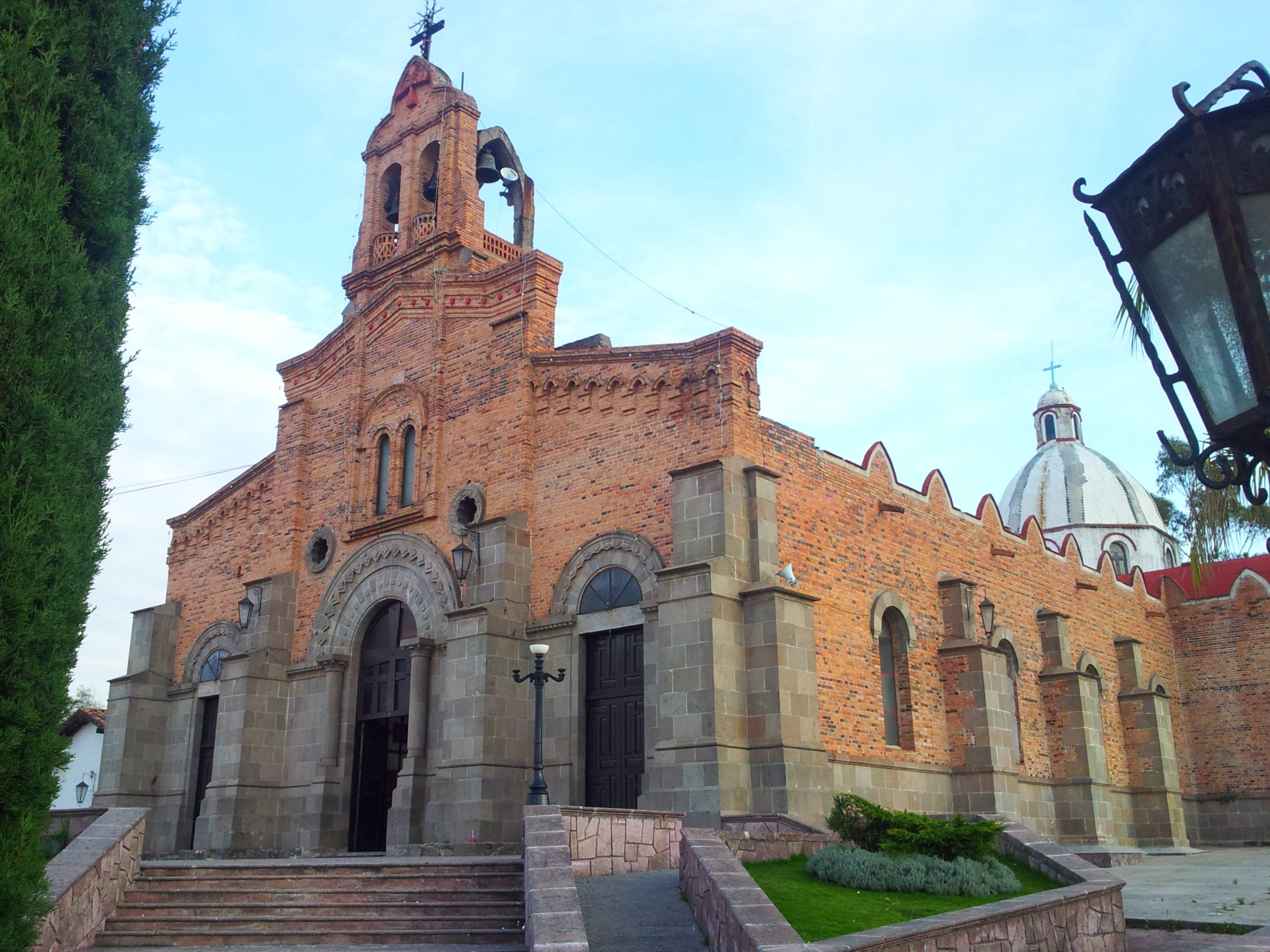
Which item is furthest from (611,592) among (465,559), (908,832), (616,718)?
(908,832)

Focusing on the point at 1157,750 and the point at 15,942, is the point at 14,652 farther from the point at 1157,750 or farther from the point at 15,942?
the point at 1157,750

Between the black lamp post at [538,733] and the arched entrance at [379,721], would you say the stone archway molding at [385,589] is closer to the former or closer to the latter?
the arched entrance at [379,721]

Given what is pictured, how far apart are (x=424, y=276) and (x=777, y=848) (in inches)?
561

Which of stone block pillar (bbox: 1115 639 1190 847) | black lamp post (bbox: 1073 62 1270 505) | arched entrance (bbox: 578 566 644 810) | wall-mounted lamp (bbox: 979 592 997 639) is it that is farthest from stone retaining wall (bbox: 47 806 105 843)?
stone block pillar (bbox: 1115 639 1190 847)

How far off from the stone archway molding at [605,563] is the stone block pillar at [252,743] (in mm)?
7302

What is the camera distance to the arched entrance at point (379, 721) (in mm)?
21656

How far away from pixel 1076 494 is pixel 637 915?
137ft

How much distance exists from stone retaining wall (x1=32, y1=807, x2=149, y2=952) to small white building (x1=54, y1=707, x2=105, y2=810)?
20954mm

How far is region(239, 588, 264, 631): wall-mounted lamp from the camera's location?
78.2 ft

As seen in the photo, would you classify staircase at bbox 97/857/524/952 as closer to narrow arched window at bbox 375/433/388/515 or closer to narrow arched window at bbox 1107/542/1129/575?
narrow arched window at bbox 375/433/388/515

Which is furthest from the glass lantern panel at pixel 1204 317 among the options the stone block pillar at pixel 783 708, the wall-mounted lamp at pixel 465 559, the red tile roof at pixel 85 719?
the red tile roof at pixel 85 719

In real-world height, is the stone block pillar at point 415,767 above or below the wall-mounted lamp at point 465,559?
below

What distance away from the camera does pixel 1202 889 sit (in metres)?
15.6

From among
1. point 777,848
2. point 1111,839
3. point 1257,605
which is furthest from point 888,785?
point 1257,605
